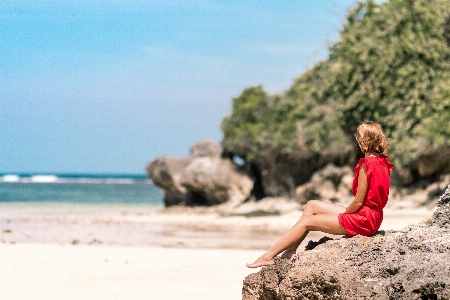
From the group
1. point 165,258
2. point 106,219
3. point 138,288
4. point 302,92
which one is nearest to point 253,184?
point 302,92

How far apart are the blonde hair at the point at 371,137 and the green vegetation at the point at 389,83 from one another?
17.6 metres

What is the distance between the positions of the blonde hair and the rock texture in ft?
2.59

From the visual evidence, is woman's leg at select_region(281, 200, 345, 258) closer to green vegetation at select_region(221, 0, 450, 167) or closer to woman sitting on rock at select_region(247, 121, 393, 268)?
woman sitting on rock at select_region(247, 121, 393, 268)

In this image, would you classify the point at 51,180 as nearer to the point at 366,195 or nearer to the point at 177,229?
the point at 177,229

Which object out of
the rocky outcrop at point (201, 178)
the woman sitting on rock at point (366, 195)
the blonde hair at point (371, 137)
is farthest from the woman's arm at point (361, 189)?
the rocky outcrop at point (201, 178)

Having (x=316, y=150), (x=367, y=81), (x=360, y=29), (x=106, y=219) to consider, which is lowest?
(x=106, y=219)

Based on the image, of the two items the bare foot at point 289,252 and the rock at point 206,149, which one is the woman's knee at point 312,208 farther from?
the rock at point 206,149

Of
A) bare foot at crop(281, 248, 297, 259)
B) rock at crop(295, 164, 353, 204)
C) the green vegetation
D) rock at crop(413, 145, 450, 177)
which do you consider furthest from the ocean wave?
bare foot at crop(281, 248, 297, 259)

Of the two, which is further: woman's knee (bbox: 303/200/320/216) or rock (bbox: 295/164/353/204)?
rock (bbox: 295/164/353/204)

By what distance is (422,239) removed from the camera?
257 inches

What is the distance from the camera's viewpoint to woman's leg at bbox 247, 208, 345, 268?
6977 millimetres

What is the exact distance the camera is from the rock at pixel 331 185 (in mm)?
29183

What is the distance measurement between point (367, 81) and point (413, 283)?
2213 centimetres

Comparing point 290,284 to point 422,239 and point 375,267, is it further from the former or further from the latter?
point 422,239
